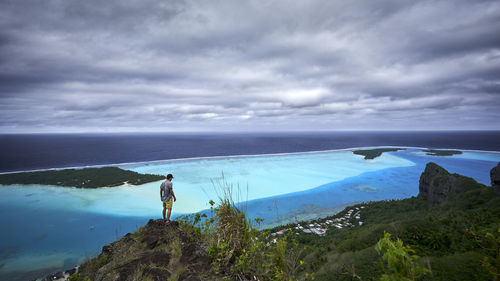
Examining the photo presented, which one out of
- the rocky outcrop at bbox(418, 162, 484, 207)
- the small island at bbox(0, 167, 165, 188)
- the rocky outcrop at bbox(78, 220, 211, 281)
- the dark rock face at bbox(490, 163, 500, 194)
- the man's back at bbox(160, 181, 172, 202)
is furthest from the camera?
the small island at bbox(0, 167, 165, 188)

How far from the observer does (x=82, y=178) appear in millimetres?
34156

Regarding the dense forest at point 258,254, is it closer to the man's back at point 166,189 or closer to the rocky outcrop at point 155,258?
the rocky outcrop at point 155,258

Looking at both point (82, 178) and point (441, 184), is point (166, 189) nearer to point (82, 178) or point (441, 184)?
point (441, 184)

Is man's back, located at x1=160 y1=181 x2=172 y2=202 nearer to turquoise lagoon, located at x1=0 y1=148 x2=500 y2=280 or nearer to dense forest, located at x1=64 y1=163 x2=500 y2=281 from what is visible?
dense forest, located at x1=64 y1=163 x2=500 y2=281

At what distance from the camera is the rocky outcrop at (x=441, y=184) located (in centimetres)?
1418

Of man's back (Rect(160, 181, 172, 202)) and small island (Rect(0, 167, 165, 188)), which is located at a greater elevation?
man's back (Rect(160, 181, 172, 202))

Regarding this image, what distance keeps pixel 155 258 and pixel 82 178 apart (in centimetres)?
3939

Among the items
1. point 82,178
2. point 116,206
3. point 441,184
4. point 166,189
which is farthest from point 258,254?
point 82,178

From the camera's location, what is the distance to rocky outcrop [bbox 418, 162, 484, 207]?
14.2 meters

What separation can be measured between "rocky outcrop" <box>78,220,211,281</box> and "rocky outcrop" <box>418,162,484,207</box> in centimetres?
1835

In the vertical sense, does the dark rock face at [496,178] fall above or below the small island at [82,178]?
above

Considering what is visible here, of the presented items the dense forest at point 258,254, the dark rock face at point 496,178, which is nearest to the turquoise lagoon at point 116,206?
the dense forest at point 258,254

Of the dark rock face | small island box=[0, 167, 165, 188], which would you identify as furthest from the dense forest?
small island box=[0, 167, 165, 188]

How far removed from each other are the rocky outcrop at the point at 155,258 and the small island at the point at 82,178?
1216 inches
